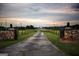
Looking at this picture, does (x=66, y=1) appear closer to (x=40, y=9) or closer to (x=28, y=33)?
(x=40, y=9)

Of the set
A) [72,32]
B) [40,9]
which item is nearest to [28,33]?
[40,9]

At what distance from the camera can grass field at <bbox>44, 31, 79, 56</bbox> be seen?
89.5 inches

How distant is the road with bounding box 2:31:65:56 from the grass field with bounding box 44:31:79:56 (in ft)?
0.15

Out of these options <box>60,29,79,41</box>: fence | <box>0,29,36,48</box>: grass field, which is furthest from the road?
<box>60,29,79,41</box>: fence

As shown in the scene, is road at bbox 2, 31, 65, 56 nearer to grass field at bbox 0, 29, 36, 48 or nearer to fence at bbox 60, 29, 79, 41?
grass field at bbox 0, 29, 36, 48

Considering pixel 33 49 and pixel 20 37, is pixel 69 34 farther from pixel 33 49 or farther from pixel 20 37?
pixel 20 37

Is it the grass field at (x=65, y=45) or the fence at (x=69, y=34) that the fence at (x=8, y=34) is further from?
the fence at (x=69, y=34)

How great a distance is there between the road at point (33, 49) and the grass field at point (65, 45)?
45 millimetres

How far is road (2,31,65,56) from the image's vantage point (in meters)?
2.29

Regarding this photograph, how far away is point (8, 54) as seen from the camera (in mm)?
2301

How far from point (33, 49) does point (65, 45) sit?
371 mm

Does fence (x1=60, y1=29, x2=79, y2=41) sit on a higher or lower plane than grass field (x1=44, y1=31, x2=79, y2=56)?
higher

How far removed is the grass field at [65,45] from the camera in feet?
7.45

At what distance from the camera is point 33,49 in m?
2.29
